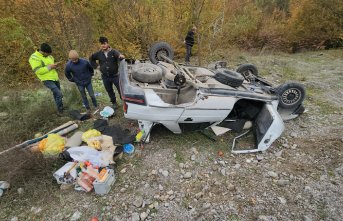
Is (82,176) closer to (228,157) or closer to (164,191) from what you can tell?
(164,191)

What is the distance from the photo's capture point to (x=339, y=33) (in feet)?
40.1

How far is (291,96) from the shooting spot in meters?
4.41

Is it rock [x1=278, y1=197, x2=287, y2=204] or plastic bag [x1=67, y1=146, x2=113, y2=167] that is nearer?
rock [x1=278, y1=197, x2=287, y2=204]

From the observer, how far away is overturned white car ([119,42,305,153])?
345 cm

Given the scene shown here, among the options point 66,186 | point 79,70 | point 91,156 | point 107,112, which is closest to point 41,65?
point 79,70

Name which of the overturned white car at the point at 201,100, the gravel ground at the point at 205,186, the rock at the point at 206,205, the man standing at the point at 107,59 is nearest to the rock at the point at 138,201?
the gravel ground at the point at 205,186

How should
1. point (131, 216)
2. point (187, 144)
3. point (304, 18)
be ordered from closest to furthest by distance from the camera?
point (131, 216) < point (187, 144) < point (304, 18)

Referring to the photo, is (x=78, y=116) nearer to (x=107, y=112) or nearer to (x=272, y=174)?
(x=107, y=112)

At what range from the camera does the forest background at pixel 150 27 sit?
8969 millimetres

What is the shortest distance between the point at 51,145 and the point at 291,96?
4371 millimetres

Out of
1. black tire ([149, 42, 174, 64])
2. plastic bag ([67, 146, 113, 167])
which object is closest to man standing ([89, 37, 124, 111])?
black tire ([149, 42, 174, 64])

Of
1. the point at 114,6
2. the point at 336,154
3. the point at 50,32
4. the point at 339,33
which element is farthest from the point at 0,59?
the point at 339,33

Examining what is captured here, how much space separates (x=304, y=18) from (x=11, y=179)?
603 inches

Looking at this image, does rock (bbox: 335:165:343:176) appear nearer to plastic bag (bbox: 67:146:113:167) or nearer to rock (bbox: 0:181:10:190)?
plastic bag (bbox: 67:146:113:167)
